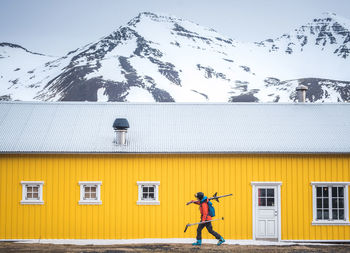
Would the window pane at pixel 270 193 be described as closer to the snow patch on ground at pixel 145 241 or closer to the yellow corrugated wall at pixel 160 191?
the yellow corrugated wall at pixel 160 191

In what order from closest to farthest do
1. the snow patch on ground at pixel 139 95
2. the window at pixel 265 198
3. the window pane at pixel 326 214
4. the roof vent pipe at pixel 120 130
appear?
the window pane at pixel 326 214 < the window at pixel 265 198 < the roof vent pipe at pixel 120 130 < the snow patch on ground at pixel 139 95

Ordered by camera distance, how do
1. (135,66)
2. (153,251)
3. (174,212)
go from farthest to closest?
(135,66) < (174,212) < (153,251)

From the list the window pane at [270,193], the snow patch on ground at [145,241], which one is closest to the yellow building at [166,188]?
the window pane at [270,193]

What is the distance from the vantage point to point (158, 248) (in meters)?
13.5

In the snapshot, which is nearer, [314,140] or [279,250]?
[279,250]

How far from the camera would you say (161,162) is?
15742mm

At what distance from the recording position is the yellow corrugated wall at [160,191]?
1551 centimetres

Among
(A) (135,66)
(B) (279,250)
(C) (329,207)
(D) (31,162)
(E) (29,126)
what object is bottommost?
(B) (279,250)

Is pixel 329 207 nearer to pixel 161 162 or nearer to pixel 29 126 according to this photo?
pixel 161 162

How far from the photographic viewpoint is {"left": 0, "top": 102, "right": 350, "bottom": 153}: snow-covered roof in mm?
15789

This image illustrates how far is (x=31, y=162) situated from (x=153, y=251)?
5746mm

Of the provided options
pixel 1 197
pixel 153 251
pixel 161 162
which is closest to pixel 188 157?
pixel 161 162

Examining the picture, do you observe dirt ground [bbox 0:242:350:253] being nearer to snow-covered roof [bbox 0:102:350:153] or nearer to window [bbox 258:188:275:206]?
window [bbox 258:188:275:206]

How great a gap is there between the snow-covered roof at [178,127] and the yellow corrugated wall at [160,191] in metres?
0.36
